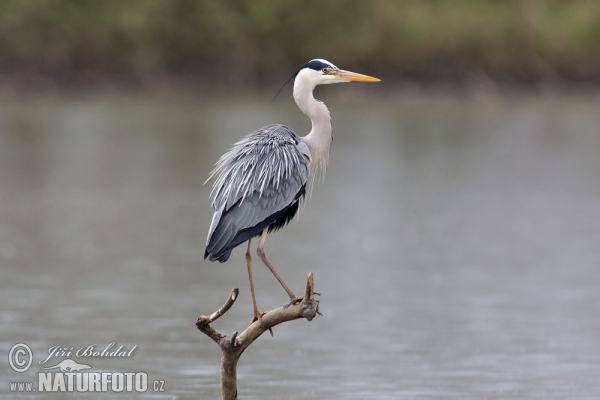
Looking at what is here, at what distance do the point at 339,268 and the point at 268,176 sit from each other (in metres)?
7.38

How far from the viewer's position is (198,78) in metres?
44.6

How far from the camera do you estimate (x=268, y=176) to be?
7.82 m

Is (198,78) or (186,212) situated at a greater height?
(198,78)

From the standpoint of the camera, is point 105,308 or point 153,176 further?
point 153,176

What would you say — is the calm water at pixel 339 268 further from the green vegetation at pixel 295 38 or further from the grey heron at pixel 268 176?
the green vegetation at pixel 295 38

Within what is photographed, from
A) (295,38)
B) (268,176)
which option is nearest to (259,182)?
(268,176)

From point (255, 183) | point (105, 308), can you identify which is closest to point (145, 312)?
point (105, 308)

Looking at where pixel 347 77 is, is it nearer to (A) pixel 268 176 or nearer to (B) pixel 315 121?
(B) pixel 315 121

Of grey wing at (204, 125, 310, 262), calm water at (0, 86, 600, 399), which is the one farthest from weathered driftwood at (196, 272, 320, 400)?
calm water at (0, 86, 600, 399)

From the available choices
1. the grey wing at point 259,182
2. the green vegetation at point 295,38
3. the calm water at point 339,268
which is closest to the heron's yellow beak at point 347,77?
the grey wing at point 259,182

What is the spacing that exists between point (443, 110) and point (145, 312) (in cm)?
2727

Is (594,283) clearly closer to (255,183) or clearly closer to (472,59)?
(255,183)

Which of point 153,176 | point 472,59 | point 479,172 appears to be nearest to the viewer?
point 153,176

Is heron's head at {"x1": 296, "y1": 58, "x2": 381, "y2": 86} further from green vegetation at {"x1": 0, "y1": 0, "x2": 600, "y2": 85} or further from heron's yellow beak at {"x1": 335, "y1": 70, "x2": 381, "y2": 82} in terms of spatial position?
green vegetation at {"x1": 0, "y1": 0, "x2": 600, "y2": 85}
